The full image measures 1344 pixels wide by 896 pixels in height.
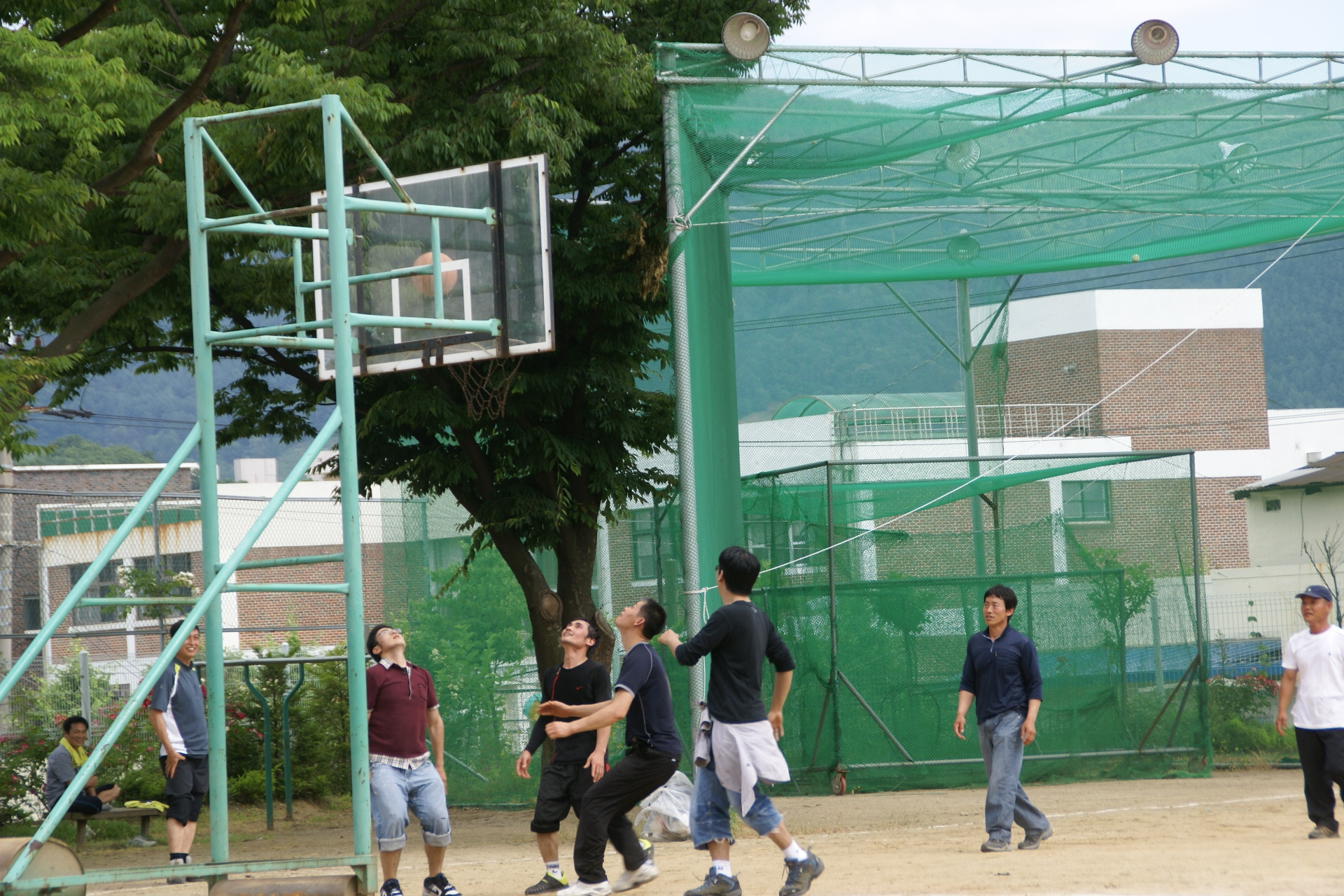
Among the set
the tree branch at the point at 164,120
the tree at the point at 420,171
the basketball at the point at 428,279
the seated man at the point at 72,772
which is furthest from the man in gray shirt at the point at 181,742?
the tree branch at the point at 164,120

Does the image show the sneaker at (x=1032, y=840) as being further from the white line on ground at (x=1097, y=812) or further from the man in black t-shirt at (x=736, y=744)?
the man in black t-shirt at (x=736, y=744)

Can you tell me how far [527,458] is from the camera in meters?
11.6

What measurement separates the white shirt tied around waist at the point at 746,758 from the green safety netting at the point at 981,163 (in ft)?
16.4

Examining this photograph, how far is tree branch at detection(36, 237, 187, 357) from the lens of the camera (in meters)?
A: 10.4

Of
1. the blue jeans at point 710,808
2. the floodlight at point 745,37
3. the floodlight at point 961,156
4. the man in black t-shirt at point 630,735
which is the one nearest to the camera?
the blue jeans at point 710,808

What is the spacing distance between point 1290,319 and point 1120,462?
4524 inches

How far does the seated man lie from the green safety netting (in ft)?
20.5

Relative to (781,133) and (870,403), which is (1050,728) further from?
(781,133)

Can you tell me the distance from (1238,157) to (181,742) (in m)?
9.60

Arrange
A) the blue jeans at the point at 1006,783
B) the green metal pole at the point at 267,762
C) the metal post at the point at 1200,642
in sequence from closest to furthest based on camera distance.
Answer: the blue jeans at the point at 1006,783 → the metal post at the point at 1200,642 → the green metal pole at the point at 267,762

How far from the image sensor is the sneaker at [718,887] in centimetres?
671

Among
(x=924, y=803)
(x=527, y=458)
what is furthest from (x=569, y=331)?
(x=924, y=803)

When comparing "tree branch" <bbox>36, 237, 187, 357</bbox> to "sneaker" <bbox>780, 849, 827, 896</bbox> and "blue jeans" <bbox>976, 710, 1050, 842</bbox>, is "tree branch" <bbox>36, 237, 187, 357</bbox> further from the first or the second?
"blue jeans" <bbox>976, 710, 1050, 842</bbox>

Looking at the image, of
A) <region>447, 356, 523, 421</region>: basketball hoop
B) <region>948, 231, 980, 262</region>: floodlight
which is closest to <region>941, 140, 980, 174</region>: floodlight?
<region>948, 231, 980, 262</region>: floodlight
